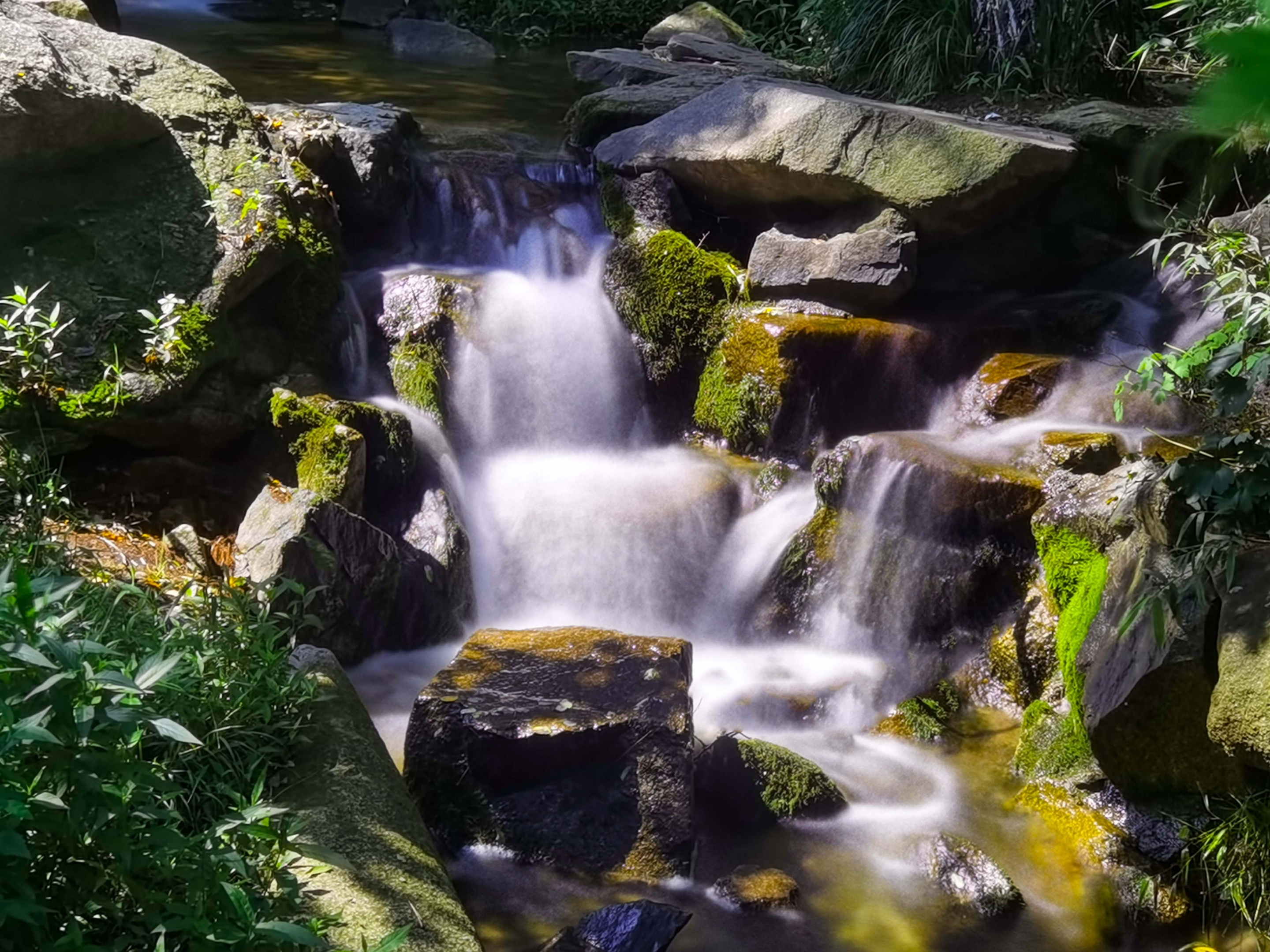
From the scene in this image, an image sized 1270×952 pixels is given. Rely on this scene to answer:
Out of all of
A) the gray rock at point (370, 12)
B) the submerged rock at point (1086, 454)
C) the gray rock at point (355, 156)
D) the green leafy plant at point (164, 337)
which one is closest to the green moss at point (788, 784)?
the submerged rock at point (1086, 454)

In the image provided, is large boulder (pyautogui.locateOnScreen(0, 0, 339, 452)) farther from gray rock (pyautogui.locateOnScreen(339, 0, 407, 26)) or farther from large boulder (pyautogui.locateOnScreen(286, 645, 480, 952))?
gray rock (pyautogui.locateOnScreen(339, 0, 407, 26))

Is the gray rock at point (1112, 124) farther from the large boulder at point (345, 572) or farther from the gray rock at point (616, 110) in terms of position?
the large boulder at point (345, 572)

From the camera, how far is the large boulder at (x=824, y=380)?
642 centimetres

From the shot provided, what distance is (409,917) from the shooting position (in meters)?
2.71

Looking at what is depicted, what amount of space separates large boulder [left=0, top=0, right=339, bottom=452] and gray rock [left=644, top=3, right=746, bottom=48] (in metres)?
6.86

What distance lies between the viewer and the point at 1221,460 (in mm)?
3770

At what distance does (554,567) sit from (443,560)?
24.2 inches

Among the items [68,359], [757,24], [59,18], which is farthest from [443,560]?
[757,24]

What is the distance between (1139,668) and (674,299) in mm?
3657

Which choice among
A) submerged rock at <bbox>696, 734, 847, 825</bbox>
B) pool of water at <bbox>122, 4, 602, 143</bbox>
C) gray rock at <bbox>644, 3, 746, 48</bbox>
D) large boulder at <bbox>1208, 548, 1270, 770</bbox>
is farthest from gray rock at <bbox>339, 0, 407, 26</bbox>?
large boulder at <bbox>1208, 548, 1270, 770</bbox>

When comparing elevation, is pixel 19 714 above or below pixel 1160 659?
above

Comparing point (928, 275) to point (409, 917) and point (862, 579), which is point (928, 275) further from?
point (409, 917)

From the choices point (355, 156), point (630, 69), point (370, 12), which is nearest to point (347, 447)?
point (355, 156)

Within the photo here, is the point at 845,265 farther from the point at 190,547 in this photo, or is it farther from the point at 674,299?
the point at 190,547
